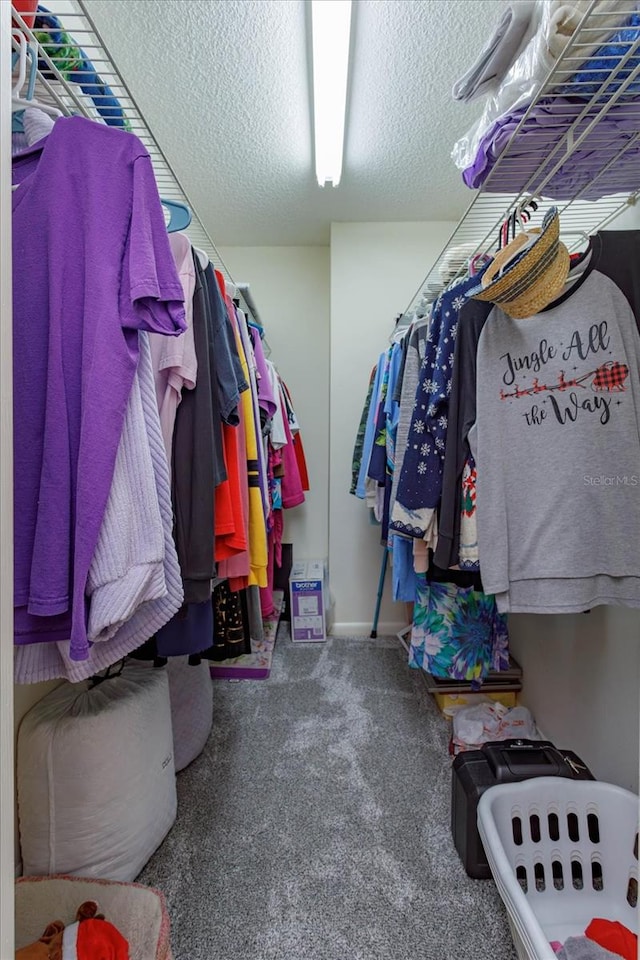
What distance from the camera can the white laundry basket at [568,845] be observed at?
983 mm

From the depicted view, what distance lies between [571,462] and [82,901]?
149 cm

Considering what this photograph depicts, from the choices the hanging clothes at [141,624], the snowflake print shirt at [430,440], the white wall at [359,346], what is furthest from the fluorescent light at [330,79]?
the hanging clothes at [141,624]

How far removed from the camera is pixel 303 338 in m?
Answer: 2.92

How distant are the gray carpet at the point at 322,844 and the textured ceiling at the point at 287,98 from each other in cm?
251

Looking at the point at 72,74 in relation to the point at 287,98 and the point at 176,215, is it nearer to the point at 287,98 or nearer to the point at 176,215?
the point at 176,215

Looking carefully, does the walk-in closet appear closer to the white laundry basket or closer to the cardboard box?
the white laundry basket

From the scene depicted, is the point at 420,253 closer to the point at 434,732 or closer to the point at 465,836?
the point at 434,732

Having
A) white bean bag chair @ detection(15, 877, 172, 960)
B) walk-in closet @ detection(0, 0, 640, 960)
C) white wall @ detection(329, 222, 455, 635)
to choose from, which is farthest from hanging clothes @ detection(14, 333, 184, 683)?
white wall @ detection(329, 222, 455, 635)

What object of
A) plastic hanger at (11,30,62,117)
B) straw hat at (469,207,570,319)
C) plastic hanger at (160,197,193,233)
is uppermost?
plastic hanger at (160,197,193,233)

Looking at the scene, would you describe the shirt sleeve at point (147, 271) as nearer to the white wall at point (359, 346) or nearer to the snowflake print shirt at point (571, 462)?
the snowflake print shirt at point (571, 462)

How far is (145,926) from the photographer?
0.89 metres

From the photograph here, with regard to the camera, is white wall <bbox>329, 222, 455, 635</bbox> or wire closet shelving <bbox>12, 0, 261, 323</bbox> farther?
white wall <bbox>329, 222, 455, 635</bbox>

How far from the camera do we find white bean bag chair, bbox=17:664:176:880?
100 centimetres

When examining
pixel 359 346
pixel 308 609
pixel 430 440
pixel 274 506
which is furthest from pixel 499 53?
pixel 308 609
